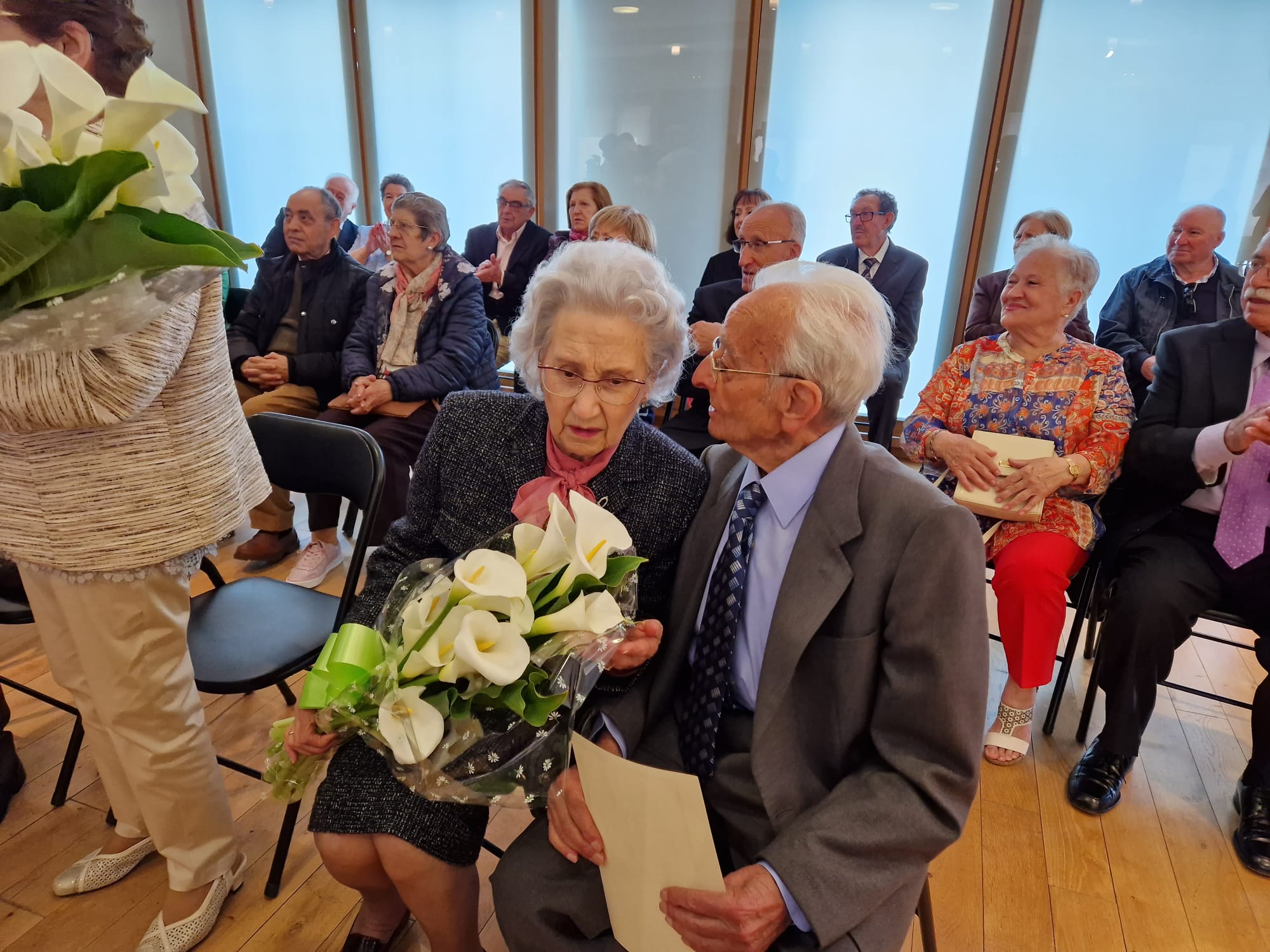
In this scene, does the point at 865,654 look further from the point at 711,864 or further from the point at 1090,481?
the point at 1090,481

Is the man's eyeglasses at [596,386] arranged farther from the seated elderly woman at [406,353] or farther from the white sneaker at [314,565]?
the white sneaker at [314,565]

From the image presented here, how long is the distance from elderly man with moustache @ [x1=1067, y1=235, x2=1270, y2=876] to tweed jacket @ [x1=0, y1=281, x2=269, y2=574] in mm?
2350

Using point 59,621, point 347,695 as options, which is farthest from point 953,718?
point 59,621

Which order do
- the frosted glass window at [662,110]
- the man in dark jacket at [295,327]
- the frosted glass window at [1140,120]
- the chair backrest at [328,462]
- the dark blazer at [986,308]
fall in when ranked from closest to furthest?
the chair backrest at [328,462]
the man in dark jacket at [295,327]
the dark blazer at [986,308]
the frosted glass window at [1140,120]
the frosted glass window at [662,110]

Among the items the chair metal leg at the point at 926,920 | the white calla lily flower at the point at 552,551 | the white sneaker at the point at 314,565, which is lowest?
the white sneaker at the point at 314,565

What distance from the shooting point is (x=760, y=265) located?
3.24 metres

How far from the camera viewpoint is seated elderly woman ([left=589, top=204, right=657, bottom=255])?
138 inches

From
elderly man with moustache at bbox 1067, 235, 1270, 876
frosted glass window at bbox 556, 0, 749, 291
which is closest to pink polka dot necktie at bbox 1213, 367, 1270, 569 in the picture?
elderly man with moustache at bbox 1067, 235, 1270, 876

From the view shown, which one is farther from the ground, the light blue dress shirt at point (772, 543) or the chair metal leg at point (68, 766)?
the light blue dress shirt at point (772, 543)

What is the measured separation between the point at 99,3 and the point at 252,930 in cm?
181

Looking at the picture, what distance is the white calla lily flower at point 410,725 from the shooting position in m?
0.87

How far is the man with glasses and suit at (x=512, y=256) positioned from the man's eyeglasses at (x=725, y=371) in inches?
140

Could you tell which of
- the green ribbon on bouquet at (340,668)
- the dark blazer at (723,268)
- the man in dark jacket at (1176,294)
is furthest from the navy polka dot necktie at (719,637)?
the dark blazer at (723,268)

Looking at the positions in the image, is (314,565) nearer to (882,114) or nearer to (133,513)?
(133,513)
